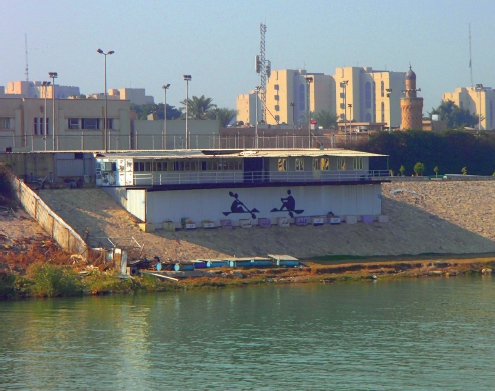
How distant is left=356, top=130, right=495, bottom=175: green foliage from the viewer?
82875mm

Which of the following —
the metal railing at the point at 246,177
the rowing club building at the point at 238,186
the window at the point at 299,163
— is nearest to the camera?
the rowing club building at the point at 238,186

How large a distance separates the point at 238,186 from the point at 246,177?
115 inches

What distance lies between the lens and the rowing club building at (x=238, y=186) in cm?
4800

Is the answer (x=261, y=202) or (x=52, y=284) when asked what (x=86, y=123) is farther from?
(x=52, y=284)

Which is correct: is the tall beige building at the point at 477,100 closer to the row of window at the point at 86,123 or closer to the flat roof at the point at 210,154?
the row of window at the point at 86,123

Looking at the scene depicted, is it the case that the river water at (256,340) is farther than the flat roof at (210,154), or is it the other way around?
the flat roof at (210,154)

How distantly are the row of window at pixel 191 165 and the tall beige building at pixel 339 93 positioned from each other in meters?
119

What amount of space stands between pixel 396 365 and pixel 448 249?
2769 centimetres

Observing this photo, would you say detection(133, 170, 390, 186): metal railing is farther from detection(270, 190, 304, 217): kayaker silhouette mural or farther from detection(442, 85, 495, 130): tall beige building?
detection(442, 85, 495, 130): tall beige building

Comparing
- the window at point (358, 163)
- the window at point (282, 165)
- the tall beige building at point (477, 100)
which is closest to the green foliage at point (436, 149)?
the window at point (358, 163)

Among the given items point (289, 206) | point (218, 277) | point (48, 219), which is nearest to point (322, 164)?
point (289, 206)

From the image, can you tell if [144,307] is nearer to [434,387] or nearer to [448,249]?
[434,387]

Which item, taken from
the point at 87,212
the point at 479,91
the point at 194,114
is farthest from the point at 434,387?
the point at 479,91

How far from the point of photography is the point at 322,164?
54844 mm
